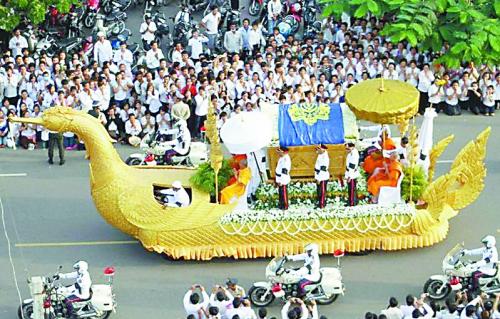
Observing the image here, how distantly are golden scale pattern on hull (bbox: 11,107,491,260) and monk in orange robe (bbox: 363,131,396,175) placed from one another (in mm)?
1107

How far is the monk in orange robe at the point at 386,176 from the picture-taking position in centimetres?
2747

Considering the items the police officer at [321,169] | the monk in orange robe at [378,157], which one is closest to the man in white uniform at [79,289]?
the police officer at [321,169]

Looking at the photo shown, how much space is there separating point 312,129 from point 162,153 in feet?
15.7

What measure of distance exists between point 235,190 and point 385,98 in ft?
10.7

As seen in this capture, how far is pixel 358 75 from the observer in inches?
1396

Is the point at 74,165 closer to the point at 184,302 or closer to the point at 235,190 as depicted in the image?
the point at 235,190

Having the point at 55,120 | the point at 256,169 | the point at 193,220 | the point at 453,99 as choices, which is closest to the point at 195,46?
the point at 453,99

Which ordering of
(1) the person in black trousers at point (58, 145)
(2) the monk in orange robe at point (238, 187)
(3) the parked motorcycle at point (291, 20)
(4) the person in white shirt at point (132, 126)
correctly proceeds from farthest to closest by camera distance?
1. (3) the parked motorcycle at point (291, 20)
2. (4) the person in white shirt at point (132, 126)
3. (1) the person in black trousers at point (58, 145)
4. (2) the monk in orange robe at point (238, 187)

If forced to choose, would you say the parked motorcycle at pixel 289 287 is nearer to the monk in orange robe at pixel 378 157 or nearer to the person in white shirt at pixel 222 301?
the person in white shirt at pixel 222 301

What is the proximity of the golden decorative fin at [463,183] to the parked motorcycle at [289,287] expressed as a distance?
9.95 ft

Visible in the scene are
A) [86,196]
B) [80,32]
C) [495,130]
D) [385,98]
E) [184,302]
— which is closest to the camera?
[184,302]

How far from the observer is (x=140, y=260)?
1080 inches

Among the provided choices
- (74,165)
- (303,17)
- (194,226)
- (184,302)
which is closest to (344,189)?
(194,226)

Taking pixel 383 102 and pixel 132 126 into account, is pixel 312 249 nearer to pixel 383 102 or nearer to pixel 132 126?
pixel 383 102
